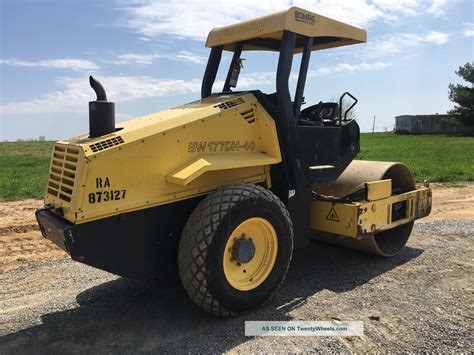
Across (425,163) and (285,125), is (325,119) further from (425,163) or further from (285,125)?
(425,163)

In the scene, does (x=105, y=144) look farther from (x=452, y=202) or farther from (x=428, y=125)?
(x=428, y=125)

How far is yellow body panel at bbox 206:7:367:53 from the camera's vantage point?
194 inches

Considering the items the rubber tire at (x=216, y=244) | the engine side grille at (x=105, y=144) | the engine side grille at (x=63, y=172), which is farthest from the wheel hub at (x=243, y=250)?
the engine side grille at (x=63, y=172)

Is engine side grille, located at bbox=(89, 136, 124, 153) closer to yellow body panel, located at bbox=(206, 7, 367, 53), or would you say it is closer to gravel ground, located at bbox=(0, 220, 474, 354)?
gravel ground, located at bbox=(0, 220, 474, 354)

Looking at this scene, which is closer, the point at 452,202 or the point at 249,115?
the point at 249,115

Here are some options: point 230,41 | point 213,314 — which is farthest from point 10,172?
point 213,314

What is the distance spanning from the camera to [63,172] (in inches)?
160

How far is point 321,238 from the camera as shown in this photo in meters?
6.32

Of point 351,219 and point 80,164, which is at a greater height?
point 80,164

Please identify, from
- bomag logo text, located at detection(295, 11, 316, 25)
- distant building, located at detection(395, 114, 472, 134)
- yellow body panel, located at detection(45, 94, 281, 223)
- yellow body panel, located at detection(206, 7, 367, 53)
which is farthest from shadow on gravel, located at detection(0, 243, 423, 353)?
distant building, located at detection(395, 114, 472, 134)

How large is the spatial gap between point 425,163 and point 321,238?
38.4ft

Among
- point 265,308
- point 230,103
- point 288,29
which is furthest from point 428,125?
point 265,308

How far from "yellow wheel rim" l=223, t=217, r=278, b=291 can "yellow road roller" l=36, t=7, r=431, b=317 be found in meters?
0.01

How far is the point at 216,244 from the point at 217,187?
711 millimetres
